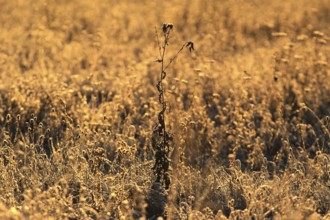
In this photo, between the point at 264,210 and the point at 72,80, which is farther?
the point at 72,80

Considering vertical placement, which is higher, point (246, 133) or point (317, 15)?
point (317, 15)

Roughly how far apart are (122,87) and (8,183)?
2794 mm

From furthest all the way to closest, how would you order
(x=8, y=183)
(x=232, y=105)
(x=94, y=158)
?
(x=232, y=105)
(x=94, y=158)
(x=8, y=183)

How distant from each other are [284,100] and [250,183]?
8.54ft

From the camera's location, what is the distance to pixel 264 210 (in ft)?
16.8

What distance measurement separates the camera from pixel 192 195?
543 cm

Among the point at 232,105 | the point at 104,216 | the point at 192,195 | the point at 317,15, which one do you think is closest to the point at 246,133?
the point at 232,105

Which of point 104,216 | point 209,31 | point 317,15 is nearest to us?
point 104,216

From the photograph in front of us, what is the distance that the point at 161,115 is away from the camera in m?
6.38

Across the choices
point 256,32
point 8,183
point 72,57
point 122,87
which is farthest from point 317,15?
point 8,183

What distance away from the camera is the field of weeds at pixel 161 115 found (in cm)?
520

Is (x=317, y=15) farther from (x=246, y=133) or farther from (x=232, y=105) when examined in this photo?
(x=246, y=133)

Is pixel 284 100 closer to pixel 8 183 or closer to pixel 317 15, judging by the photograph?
pixel 8 183

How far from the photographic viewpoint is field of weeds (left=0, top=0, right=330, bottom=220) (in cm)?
520
